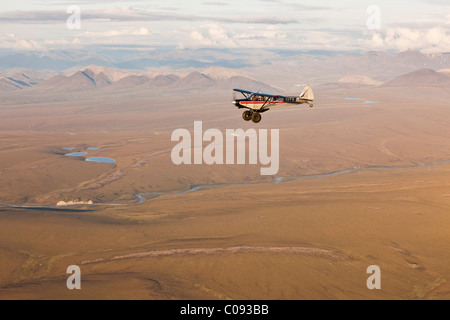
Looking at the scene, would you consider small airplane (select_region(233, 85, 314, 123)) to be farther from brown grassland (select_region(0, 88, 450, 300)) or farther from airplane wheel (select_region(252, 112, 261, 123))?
brown grassland (select_region(0, 88, 450, 300))

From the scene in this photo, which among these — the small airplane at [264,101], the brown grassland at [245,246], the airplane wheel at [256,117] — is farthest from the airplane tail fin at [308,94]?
the brown grassland at [245,246]

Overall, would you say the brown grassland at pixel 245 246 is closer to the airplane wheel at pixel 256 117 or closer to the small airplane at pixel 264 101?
the small airplane at pixel 264 101

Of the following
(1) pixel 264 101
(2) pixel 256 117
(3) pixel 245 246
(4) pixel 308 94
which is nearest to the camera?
(2) pixel 256 117

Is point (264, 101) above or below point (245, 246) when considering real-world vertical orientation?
above

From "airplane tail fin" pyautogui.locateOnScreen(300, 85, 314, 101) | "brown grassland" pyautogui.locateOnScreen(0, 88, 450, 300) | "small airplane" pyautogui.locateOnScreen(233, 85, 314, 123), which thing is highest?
"airplane tail fin" pyautogui.locateOnScreen(300, 85, 314, 101)

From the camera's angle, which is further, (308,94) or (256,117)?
(308,94)

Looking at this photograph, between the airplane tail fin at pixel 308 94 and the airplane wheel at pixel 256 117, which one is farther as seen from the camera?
the airplane tail fin at pixel 308 94

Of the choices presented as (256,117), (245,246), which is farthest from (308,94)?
(245,246)

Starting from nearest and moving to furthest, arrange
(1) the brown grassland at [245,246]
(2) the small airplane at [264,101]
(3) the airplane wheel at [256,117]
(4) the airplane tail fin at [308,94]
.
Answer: (3) the airplane wheel at [256,117] → (2) the small airplane at [264,101] → (4) the airplane tail fin at [308,94] → (1) the brown grassland at [245,246]

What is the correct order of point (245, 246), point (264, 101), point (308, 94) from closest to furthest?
point (264, 101), point (308, 94), point (245, 246)

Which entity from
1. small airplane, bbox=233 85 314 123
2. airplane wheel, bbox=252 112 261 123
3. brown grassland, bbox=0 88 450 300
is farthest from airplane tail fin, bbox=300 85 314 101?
brown grassland, bbox=0 88 450 300

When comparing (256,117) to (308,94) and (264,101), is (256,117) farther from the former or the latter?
(308,94)

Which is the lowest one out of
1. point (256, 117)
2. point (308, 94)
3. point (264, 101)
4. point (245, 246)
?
point (245, 246)
